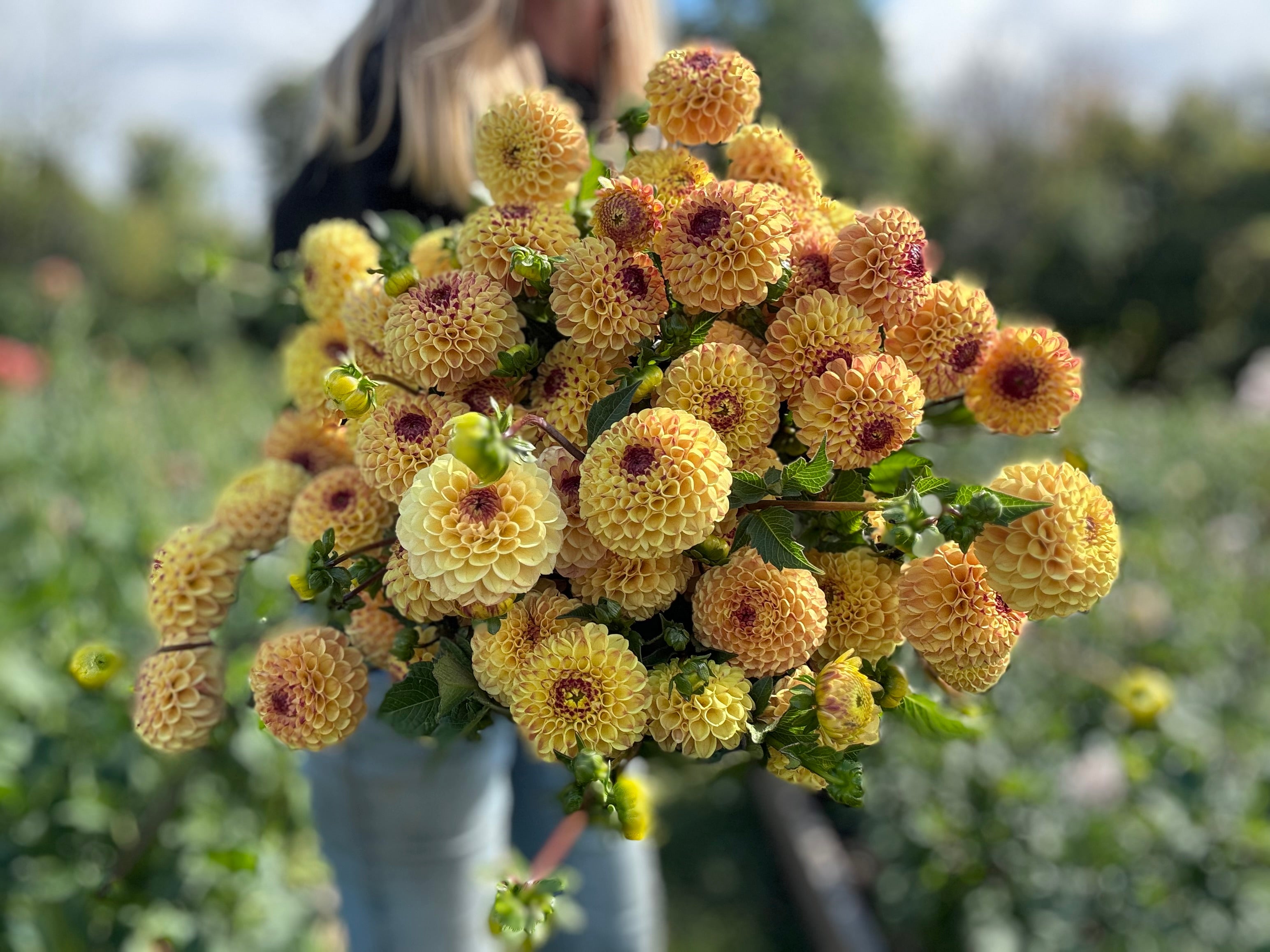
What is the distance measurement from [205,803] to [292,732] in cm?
130

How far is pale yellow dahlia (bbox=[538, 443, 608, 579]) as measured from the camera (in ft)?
1.85

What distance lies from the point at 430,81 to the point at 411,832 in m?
1.08

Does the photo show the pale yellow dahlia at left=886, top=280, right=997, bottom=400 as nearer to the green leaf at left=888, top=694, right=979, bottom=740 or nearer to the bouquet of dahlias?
the bouquet of dahlias

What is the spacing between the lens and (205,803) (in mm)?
1671

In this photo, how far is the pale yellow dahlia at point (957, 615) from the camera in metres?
0.56

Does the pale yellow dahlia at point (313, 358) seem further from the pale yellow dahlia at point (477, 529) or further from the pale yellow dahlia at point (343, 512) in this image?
the pale yellow dahlia at point (477, 529)

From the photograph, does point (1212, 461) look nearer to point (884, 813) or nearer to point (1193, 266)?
point (884, 813)

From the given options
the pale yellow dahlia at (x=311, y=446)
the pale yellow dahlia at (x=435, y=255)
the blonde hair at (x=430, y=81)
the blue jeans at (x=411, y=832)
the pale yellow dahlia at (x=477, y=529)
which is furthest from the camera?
the blonde hair at (x=430, y=81)

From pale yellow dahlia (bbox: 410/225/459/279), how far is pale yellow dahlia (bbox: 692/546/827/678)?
34 cm

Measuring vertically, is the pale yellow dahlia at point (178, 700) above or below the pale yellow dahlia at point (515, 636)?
below

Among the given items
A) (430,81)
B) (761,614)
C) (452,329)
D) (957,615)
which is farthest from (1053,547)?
(430,81)

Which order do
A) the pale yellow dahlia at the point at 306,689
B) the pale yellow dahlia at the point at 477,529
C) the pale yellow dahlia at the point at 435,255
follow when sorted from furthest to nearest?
the pale yellow dahlia at the point at 435,255 < the pale yellow dahlia at the point at 306,689 < the pale yellow dahlia at the point at 477,529

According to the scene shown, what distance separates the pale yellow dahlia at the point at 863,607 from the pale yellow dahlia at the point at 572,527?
0.17 m

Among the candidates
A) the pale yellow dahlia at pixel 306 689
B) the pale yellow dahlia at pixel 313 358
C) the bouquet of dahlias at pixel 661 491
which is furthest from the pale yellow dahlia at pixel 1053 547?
the pale yellow dahlia at pixel 313 358
